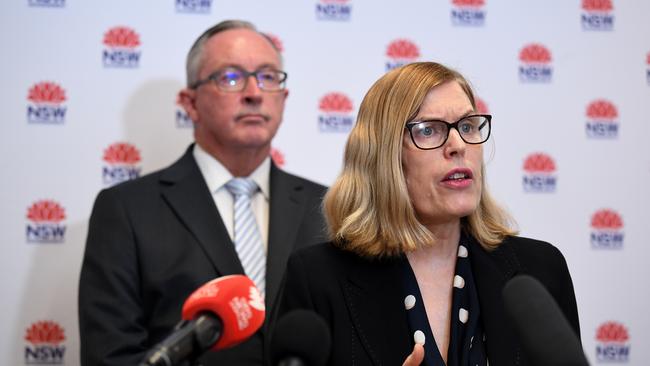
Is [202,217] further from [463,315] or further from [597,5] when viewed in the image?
[597,5]

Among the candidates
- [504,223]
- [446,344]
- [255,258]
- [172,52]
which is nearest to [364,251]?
[446,344]

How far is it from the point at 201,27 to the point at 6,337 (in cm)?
143

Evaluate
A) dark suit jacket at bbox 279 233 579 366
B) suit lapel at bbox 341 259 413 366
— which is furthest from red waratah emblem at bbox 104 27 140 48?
suit lapel at bbox 341 259 413 366

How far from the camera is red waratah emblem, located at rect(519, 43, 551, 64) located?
3230 mm

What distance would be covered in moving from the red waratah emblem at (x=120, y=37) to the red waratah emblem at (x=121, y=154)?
39cm

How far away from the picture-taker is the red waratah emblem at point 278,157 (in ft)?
10.1

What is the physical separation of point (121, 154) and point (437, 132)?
157cm

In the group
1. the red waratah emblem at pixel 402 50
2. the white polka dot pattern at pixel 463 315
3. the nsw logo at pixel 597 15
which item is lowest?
the white polka dot pattern at pixel 463 315

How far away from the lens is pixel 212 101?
107 inches

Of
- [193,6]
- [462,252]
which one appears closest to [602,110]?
[462,252]

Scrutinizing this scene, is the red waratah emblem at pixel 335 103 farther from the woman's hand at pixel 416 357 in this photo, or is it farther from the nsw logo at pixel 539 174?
the woman's hand at pixel 416 357

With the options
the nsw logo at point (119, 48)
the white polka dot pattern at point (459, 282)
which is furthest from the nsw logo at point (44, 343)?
the white polka dot pattern at point (459, 282)

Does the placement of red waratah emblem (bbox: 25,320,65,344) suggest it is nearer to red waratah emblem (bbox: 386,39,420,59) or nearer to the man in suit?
the man in suit

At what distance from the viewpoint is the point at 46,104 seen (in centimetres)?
291
